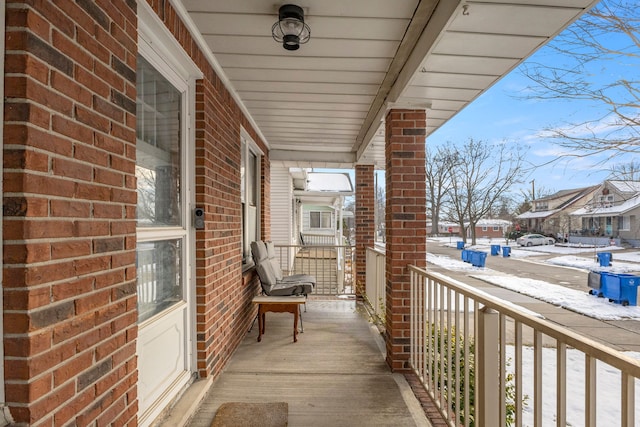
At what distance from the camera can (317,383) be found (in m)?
2.62

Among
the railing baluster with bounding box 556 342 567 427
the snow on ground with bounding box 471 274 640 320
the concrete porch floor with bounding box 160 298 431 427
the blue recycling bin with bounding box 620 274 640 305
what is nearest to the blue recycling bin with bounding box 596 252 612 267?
the snow on ground with bounding box 471 274 640 320

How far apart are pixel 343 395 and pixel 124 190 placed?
2.05 meters

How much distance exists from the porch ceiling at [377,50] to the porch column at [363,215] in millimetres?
2064

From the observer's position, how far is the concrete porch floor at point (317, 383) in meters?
2.16

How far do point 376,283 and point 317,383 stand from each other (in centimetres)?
193

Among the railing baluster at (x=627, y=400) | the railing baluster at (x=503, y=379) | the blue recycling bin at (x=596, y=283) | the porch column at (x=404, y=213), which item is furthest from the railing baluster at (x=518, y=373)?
the blue recycling bin at (x=596, y=283)

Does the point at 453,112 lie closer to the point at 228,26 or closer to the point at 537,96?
the point at 228,26

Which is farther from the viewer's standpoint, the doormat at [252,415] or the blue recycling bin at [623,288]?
the blue recycling bin at [623,288]

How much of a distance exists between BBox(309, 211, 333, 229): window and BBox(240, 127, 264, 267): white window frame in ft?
43.7

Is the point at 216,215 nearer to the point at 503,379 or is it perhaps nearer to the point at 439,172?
the point at 503,379

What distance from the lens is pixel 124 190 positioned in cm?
140

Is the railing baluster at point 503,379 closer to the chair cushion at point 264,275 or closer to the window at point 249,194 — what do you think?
the chair cushion at point 264,275

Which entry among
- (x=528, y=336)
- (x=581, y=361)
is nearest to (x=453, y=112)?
(x=581, y=361)

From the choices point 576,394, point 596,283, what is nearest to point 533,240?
point 596,283
